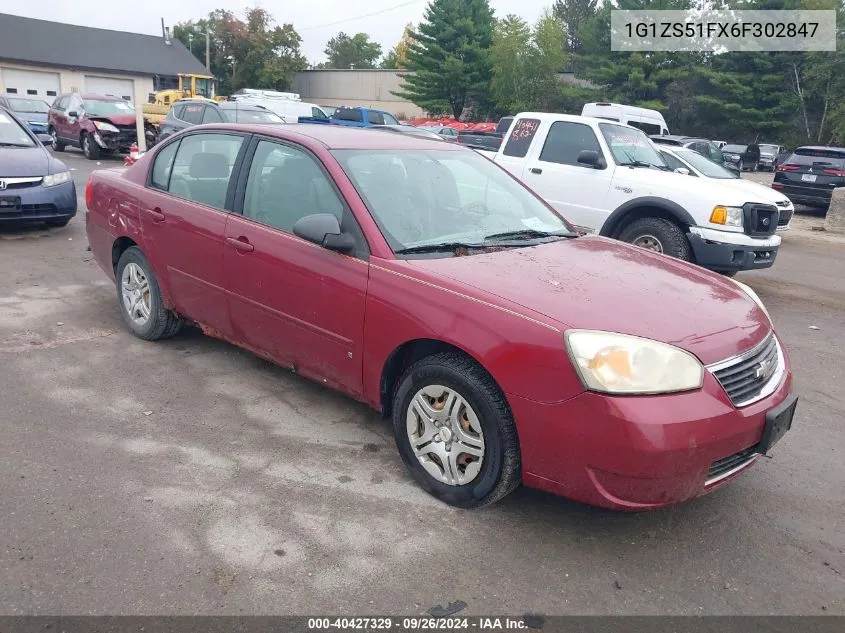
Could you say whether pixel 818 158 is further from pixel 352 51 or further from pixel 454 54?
pixel 352 51

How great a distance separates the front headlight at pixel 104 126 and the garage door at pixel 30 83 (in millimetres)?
29604

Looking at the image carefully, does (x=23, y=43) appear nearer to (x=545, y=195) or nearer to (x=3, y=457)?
(x=545, y=195)

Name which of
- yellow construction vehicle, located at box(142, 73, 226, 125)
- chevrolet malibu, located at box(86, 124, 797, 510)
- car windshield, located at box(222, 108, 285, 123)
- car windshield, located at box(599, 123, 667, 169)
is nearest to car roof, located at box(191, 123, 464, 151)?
chevrolet malibu, located at box(86, 124, 797, 510)

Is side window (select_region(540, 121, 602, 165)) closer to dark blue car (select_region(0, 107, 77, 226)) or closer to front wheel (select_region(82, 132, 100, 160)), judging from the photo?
dark blue car (select_region(0, 107, 77, 226))

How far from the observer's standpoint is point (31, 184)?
28.4 feet

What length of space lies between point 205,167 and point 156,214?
1.71 ft

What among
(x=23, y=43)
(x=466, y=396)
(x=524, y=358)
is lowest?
(x=466, y=396)

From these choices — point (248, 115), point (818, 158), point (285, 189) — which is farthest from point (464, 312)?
point (818, 158)

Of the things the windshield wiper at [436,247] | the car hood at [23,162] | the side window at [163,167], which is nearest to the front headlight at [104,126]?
the car hood at [23,162]

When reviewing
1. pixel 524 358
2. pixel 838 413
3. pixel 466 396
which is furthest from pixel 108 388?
pixel 838 413

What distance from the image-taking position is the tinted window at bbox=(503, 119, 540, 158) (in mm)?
9148

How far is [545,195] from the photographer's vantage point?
28.8ft

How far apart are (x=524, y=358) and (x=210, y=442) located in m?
1.93

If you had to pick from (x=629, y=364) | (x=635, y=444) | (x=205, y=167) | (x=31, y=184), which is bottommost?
(x=635, y=444)
